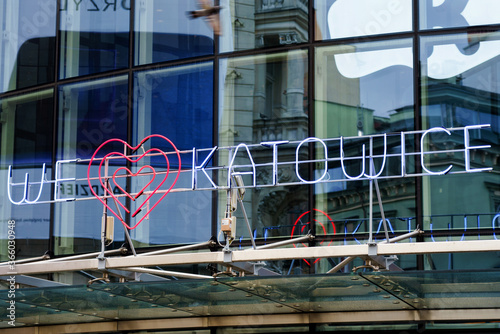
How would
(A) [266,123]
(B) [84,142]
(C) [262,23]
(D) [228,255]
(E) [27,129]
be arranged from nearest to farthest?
(D) [228,255] < (A) [266,123] < (C) [262,23] < (B) [84,142] < (E) [27,129]

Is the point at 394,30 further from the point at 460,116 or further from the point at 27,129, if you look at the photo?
the point at 27,129

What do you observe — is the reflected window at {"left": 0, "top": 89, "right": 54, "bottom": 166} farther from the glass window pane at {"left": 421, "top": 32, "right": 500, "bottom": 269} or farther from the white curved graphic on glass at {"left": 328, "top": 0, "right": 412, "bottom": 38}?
the glass window pane at {"left": 421, "top": 32, "right": 500, "bottom": 269}

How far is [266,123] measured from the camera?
49.2 ft

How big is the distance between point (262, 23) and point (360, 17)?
1728mm

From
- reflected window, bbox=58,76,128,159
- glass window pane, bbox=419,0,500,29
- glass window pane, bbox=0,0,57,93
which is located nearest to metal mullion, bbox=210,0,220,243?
reflected window, bbox=58,76,128,159

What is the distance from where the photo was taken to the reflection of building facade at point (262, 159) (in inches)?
521

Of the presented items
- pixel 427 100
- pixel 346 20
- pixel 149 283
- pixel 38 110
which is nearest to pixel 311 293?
pixel 149 283

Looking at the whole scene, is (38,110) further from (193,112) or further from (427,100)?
(427,100)

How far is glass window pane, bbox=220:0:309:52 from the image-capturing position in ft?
49.6

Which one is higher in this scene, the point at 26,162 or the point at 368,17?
the point at 368,17

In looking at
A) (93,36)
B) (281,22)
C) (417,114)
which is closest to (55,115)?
(93,36)

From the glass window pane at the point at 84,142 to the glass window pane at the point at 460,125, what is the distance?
557 cm

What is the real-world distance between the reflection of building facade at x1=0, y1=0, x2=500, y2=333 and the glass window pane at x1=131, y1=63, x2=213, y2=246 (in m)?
0.03

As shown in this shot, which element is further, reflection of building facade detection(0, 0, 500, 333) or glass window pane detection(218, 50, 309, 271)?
glass window pane detection(218, 50, 309, 271)
